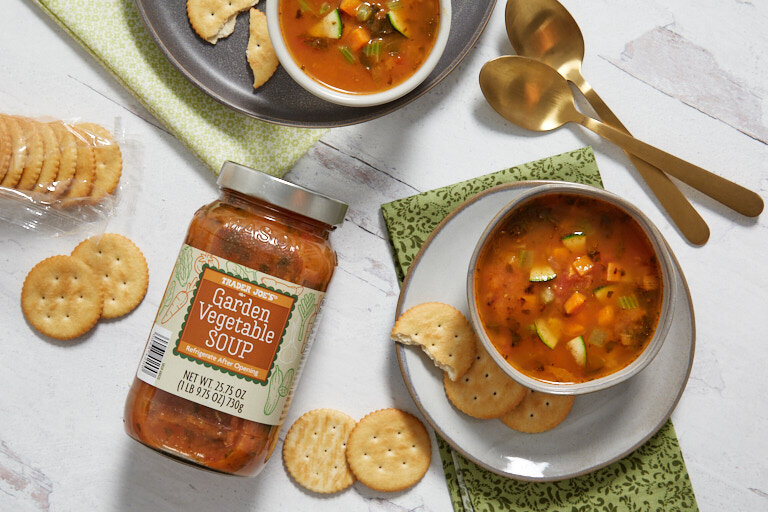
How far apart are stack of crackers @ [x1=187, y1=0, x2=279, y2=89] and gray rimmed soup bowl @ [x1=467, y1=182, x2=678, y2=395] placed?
3.07 feet

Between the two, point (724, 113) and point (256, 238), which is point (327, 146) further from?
point (724, 113)

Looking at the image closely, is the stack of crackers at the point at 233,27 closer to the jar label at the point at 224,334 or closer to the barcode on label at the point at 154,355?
the jar label at the point at 224,334

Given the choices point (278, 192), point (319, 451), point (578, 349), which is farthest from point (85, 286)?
point (578, 349)

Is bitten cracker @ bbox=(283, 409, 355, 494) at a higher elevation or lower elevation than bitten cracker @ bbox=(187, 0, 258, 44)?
lower

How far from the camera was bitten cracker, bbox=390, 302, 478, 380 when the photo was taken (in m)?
2.07

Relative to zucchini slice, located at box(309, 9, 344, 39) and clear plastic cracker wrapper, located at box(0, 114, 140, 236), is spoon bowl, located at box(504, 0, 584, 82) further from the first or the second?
clear plastic cracker wrapper, located at box(0, 114, 140, 236)

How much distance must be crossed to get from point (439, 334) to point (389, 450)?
0.47m

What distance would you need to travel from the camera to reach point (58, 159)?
220 centimetres

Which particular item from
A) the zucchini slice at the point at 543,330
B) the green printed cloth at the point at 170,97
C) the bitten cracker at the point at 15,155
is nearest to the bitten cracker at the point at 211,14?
the green printed cloth at the point at 170,97

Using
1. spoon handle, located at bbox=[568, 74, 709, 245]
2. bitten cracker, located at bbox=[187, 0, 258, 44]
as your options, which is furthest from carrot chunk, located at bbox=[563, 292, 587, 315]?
bitten cracker, located at bbox=[187, 0, 258, 44]

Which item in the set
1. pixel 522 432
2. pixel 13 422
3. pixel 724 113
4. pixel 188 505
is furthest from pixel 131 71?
pixel 724 113

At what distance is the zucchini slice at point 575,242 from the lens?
186cm

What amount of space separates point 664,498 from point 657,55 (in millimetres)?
1537

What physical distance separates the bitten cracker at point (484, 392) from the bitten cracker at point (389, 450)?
0.23 metres
